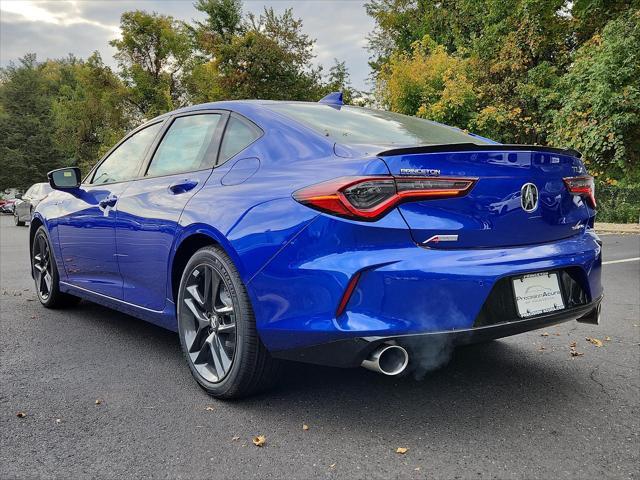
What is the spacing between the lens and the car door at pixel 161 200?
10.6 ft

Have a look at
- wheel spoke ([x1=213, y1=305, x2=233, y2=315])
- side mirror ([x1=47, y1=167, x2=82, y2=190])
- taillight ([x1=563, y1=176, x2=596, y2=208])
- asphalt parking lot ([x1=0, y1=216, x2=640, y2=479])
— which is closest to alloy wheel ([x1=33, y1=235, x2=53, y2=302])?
side mirror ([x1=47, y1=167, x2=82, y2=190])

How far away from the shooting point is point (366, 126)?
10.3 ft

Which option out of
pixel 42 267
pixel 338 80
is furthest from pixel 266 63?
pixel 42 267

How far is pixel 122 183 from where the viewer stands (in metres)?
3.95

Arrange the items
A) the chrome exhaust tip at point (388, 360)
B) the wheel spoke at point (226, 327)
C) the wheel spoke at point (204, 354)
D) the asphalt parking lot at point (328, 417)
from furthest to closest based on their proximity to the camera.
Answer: the wheel spoke at point (204, 354) < the wheel spoke at point (226, 327) < the chrome exhaust tip at point (388, 360) < the asphalt parking lot at point (328, 417)

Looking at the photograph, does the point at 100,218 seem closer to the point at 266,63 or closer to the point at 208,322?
the point at 208,322

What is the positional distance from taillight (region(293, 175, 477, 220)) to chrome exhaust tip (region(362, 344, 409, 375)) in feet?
1.80

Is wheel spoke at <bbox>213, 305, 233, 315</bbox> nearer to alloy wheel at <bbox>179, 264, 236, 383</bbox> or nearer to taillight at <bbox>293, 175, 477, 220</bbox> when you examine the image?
alloy wheel at <bbox>179, 264, 236, 383</bbox>

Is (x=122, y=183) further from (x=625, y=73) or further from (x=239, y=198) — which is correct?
(x=625, y=73)

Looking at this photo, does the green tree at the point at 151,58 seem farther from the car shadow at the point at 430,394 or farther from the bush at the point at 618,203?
the car shadow at the point at 430,394

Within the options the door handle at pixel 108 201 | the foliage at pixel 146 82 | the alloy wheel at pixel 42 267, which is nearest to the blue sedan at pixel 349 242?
the door handle at pixel 108 201

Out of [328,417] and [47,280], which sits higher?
[47,280]

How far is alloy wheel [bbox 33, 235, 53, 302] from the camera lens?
5117 millimetres

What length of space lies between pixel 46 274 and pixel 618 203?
22.1m
